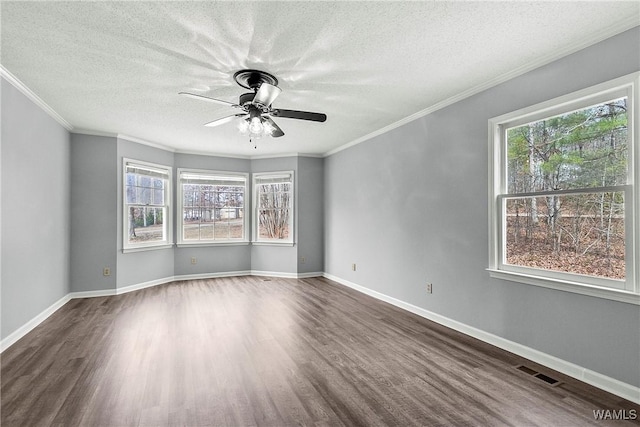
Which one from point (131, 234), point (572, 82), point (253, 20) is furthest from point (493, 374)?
point (131, 234)

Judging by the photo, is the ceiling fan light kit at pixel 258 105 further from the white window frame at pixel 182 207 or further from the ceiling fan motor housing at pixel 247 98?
the white window frame at pixel 182 207

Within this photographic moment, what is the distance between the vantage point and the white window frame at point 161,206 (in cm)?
525

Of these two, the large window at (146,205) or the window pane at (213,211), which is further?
the window pane at (213,211)

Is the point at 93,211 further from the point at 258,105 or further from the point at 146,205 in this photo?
the point at 258,105

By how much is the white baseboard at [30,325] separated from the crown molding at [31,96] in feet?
8.05

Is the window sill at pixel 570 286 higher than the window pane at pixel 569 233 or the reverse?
the reverse

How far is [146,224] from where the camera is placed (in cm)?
573

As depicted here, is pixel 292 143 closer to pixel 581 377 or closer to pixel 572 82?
pixel 572 82

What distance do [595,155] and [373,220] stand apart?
296 centimetres

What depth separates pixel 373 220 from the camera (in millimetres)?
5062

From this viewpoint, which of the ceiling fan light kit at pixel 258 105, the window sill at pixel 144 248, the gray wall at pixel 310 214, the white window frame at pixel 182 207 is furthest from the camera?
the gray wall at pixel 310 214

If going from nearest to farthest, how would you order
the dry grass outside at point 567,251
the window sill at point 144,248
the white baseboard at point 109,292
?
the dry grass outside at point 567,251 < the white baseboard at point 109,292 < the window sill at point 144,248

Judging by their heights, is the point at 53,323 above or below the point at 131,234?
below

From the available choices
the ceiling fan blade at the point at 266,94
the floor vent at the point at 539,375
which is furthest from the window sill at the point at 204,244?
the floor vent at the point at 539,375
